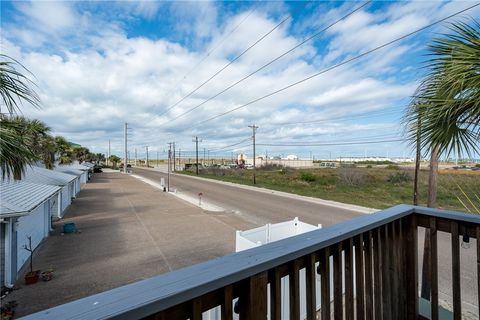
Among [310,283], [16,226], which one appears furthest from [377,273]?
[16,226]

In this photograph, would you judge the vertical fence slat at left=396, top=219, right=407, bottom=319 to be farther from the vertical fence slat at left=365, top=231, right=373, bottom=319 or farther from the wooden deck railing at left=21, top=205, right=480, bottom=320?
the vertical fence slat at left=365, top=231, right=373, bottom=319

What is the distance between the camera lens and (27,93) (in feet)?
10.2

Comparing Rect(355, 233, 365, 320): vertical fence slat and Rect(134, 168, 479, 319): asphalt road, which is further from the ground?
Rect(355, 233, 365, 320): vertical fence slat

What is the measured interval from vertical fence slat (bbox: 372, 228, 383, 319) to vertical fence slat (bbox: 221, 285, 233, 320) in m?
1.23

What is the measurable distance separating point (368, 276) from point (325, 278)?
0.52m

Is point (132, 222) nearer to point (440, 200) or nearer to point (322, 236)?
point (322, 236)

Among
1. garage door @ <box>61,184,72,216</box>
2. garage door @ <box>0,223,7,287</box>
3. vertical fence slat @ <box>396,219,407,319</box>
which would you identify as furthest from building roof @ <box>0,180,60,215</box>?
vertical fence slat @ <box>396,219,407,319</box>

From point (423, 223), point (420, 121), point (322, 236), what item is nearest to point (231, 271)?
point (322, 236)

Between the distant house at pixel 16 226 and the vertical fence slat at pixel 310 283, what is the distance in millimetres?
6828

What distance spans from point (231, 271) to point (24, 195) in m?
8.93

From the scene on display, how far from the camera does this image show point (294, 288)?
126 cm

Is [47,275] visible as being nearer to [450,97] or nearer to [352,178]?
[450,97]

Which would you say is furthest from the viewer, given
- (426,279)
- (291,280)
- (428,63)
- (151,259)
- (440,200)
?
(440,200)

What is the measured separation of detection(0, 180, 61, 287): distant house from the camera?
228 inches
